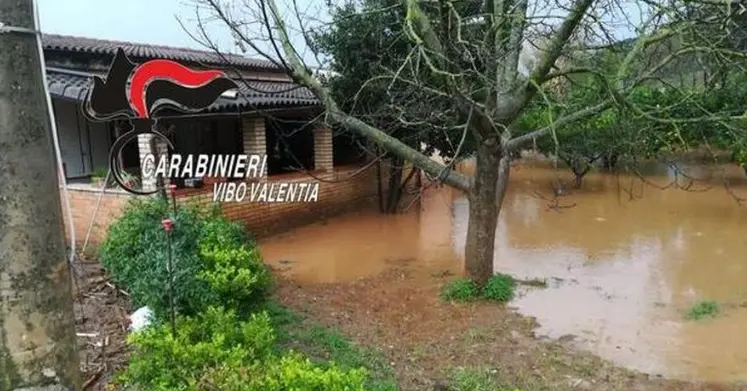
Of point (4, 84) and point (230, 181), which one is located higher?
point (4, 84)

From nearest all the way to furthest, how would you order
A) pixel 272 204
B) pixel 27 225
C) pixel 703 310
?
pixel 27 225 < pixel 703 310 < pixel 272 204

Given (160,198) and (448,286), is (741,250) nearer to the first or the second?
(448,286)

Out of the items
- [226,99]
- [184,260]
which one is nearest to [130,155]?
[226,99]

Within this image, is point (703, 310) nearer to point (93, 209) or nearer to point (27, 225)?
point (27, 225)

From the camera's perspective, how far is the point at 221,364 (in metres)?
3.52

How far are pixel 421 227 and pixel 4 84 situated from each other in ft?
36.5

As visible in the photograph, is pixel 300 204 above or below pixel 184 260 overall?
below

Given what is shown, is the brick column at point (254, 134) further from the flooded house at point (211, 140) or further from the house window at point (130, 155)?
the house window at point (130, 155)

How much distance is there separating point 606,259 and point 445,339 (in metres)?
4.92

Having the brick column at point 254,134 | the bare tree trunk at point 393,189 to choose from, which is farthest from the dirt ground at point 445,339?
the bare tree trunk at point 393,189

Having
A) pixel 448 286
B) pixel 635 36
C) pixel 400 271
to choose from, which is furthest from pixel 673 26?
pixel 400 271

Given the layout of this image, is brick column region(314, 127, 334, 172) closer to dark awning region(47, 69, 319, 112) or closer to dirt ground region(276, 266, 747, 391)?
dark awning region(47, 69, 319, 112)

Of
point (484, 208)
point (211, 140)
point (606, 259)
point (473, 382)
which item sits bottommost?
point (606, 259)

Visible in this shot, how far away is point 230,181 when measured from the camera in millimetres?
10977
